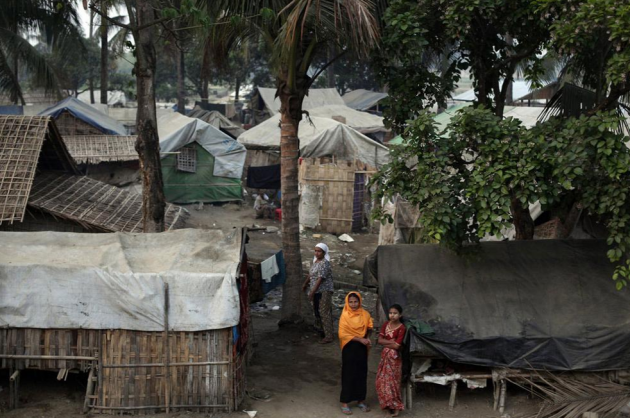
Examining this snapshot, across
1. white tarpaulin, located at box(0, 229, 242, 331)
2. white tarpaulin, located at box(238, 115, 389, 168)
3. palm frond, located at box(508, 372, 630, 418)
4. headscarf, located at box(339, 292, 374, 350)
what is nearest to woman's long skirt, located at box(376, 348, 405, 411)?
headscarf, located at box(339, 292, 374, 350)

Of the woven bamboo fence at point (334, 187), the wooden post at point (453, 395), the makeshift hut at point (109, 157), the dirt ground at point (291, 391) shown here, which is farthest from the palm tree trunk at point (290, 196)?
the makeshift hut at point (109, 157)

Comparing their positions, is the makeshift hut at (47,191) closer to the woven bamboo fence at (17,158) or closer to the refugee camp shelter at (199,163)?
the woven bamboo fence at (17,158)

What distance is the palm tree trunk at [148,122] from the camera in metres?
8.99

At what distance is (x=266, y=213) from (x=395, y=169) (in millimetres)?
11461

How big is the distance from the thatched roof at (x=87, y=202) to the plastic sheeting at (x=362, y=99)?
2118 centimetres

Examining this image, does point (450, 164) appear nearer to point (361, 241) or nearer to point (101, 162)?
point (361, 241)

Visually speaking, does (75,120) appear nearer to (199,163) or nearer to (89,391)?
(199,163)

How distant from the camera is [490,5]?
7.57 meters

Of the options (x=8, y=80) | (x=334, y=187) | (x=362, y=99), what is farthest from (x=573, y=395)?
(x=362, y=99)

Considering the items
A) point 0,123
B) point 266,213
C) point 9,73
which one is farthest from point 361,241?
point 9,73

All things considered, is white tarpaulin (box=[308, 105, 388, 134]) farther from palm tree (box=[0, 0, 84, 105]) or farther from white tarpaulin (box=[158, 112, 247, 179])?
palm tree (box=[0, 0, 84, 105])

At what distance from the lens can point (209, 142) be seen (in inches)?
765

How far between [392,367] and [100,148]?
12.6m

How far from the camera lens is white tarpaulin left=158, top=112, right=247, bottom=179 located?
18967 mm
